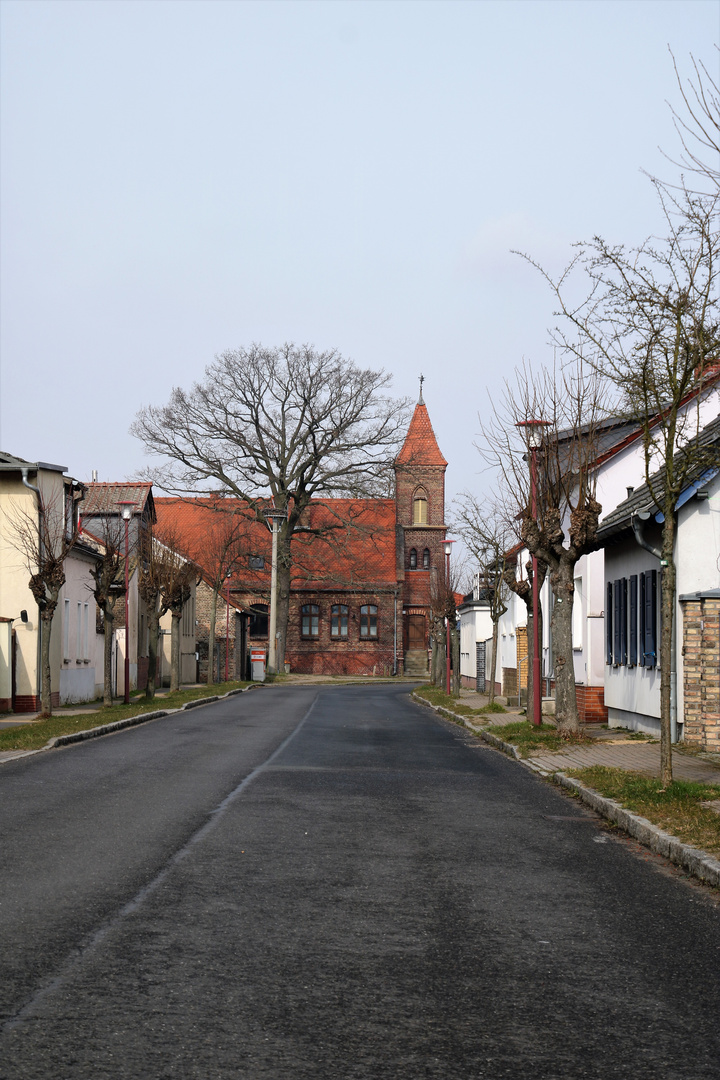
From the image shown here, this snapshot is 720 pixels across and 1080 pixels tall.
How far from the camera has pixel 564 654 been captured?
2030 cm

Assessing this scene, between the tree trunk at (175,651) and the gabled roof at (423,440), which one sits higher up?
the gabled roof at (423,440)

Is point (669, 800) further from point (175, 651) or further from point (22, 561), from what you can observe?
point (175, 651)

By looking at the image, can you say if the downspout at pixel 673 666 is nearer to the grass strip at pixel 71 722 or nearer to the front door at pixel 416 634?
the grass strip at pixel 71 722

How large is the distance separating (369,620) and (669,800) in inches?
2530

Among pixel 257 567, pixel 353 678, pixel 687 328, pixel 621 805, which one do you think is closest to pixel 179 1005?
pixel 621 805

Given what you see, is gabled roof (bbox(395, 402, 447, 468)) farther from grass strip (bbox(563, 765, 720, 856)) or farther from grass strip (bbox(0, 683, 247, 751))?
grass strip (bbox(563, 765, 720, 856))

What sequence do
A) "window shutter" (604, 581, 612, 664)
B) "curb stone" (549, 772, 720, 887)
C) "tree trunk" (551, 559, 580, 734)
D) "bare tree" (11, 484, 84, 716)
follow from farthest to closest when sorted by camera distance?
"bare tree" (11, 484, 84, 716) → "window shutter" (604, 581, 612, 664) → "tree trunk" (551, 559, 580, 734) → "curb stone" (549, 772, 720, 887)

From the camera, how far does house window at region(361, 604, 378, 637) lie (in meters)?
75.4

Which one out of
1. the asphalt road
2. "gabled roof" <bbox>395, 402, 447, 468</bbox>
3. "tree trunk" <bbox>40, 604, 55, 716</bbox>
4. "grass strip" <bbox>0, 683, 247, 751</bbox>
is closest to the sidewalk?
the asphalt road

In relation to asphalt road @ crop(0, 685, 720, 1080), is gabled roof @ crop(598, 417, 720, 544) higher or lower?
higher

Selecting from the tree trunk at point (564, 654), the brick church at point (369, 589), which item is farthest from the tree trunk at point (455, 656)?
the tree trunk at point (564, 654)

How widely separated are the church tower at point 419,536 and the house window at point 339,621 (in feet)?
13.2

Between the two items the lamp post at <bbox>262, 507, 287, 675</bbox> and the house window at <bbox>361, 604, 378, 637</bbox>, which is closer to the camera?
the lamp post at <bbox>262, 507, 287, 675</bbox>

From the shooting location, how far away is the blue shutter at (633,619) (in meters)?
21.3
